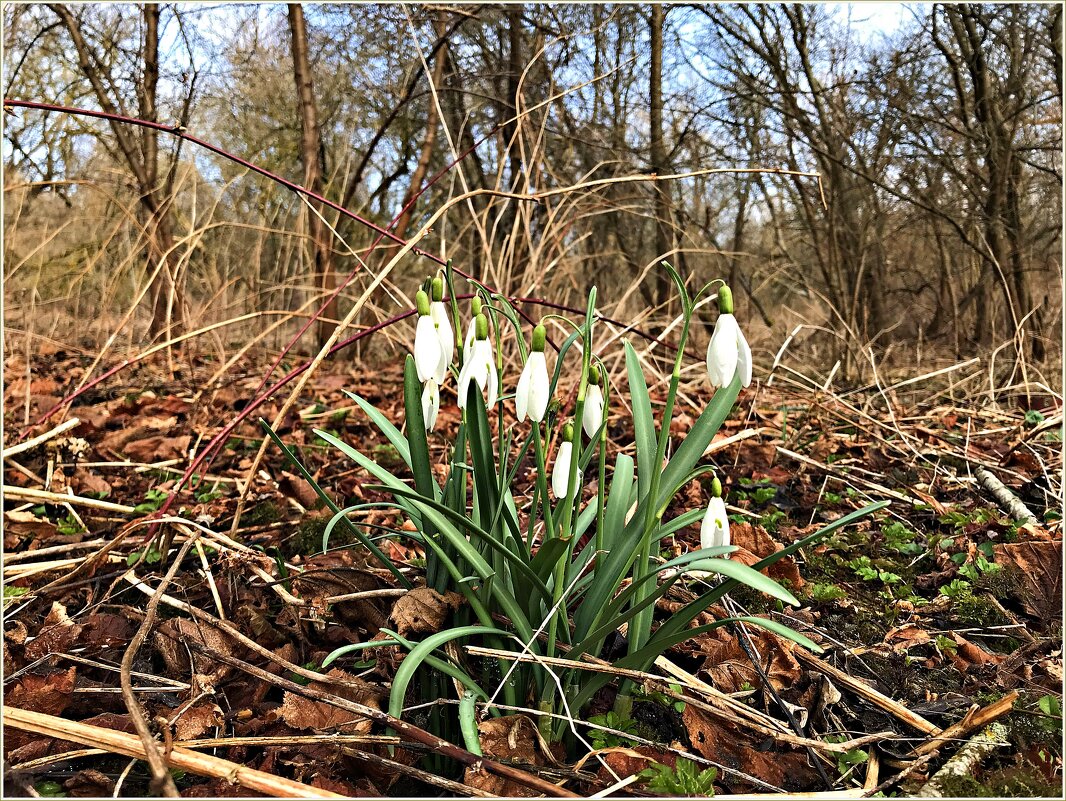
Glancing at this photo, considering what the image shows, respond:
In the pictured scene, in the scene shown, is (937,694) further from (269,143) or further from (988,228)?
(269,143)

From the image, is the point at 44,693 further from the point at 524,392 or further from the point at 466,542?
the point at 524,392

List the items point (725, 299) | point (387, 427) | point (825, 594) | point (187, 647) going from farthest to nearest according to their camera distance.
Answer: point (825, 594) → point (387, 427) → point (187, 647) → point (725, 299)

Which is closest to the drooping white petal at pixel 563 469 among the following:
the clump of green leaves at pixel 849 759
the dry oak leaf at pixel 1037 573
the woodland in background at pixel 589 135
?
the clump of green leaves at pixel 849 759

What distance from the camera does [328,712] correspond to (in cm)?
131

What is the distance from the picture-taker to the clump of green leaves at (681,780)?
1.14 meters

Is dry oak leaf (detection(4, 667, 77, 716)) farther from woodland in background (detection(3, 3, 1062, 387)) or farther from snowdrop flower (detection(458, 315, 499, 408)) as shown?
woodland in background (detection(3, 3, 1062, 387))

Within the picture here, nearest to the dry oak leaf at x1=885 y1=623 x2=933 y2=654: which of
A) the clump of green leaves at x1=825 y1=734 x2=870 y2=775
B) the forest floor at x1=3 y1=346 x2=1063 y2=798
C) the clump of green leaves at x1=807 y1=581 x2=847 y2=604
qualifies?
the forest floor at x1=3 y1=346 x2=1063 y2=798

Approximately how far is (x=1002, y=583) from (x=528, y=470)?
145 centimetres

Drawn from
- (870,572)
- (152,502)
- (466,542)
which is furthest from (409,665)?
(152,502)

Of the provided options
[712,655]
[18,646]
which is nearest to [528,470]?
[712,655]

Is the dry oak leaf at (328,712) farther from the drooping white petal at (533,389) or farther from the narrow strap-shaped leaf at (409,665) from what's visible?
the drooping white petal at (533,389)

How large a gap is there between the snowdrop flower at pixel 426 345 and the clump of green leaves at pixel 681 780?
0.73 m

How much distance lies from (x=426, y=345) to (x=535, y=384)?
18 centimetres

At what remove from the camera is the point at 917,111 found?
618cm
